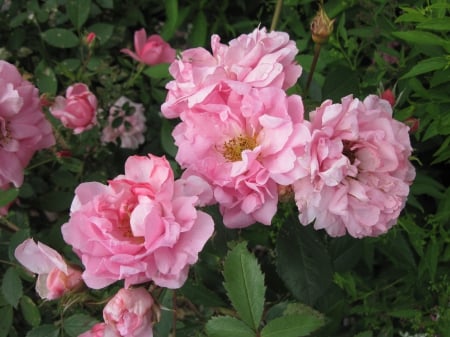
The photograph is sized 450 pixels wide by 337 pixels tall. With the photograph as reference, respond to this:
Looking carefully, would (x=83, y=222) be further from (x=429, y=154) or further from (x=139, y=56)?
(x=429, y=154)

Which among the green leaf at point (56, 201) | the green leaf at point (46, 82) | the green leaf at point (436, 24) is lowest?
the green leaf at point (56, 201)

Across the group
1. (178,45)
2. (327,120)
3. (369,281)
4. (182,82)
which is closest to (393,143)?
(327,120)

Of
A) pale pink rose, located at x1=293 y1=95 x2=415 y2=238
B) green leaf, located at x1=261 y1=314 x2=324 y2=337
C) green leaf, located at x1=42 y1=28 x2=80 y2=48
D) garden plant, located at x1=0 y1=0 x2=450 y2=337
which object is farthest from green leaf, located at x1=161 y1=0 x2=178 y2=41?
green leaf, located at x1=261 y1=314 x2=324 y2=337

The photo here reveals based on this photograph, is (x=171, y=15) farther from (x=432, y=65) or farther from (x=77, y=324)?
(x=77, y=324)

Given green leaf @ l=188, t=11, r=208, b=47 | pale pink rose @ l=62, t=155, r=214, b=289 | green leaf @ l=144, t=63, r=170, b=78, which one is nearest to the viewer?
pale pink rose @ l=62, t=155, r=214, b=289

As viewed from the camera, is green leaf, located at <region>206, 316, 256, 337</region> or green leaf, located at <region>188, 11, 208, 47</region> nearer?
green leaf, located at <region>206, 316, 256, 337</region>

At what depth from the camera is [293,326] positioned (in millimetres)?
705

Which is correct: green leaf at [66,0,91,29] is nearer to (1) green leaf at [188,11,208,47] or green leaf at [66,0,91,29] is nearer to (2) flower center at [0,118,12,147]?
(1) green leaf at [188,11,208,47]

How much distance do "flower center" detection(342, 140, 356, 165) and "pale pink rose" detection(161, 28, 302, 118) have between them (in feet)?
0.35

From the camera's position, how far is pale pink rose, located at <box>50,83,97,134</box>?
1.16 metres

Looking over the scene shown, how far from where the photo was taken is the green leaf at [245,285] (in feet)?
2.38

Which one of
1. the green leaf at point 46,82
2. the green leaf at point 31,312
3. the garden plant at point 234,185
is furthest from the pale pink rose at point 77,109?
the green leaf at point 31,312

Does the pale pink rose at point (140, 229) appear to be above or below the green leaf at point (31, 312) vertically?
above

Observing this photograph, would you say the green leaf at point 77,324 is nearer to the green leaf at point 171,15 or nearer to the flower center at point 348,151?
the flower center at point 348,151
